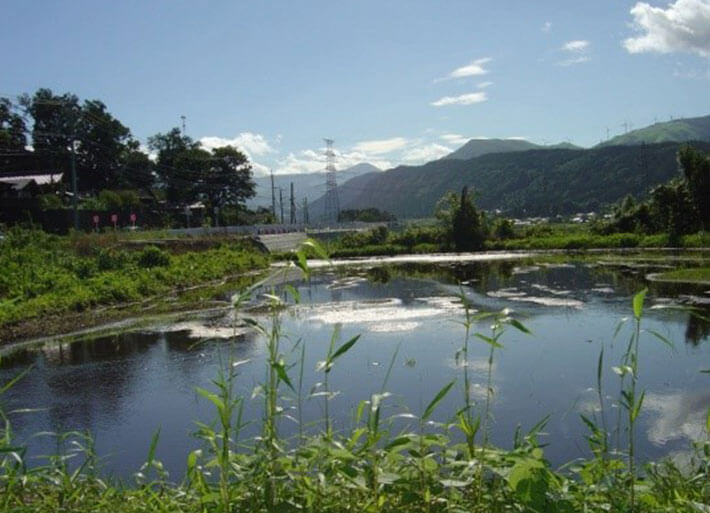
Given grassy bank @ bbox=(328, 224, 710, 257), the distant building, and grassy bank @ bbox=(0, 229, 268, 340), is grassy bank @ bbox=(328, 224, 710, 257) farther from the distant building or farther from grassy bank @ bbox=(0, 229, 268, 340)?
the distant building

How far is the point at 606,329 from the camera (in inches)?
478

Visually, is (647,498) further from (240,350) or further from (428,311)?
(428,311)

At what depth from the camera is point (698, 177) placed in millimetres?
31969

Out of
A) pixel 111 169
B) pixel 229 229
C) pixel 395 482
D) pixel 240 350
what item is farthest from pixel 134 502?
pixel 111 169

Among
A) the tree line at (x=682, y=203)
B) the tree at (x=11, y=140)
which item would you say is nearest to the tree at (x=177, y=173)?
the tree at (x=11, y=140)

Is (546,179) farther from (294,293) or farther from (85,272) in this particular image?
(294,293)

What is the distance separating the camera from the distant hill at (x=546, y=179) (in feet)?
373

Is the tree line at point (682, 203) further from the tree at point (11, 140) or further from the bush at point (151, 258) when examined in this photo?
the tree at point (11, 140)

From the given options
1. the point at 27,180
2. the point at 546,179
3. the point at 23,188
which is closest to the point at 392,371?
the point at 23,188

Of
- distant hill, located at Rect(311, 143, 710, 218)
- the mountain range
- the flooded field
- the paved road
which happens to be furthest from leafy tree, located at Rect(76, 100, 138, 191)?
the mountain range

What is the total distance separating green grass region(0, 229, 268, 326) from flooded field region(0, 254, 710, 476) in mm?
2947

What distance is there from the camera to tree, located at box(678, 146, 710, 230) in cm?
3175

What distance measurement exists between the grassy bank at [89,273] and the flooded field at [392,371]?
2.94 metres

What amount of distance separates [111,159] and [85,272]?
43.2 meters
